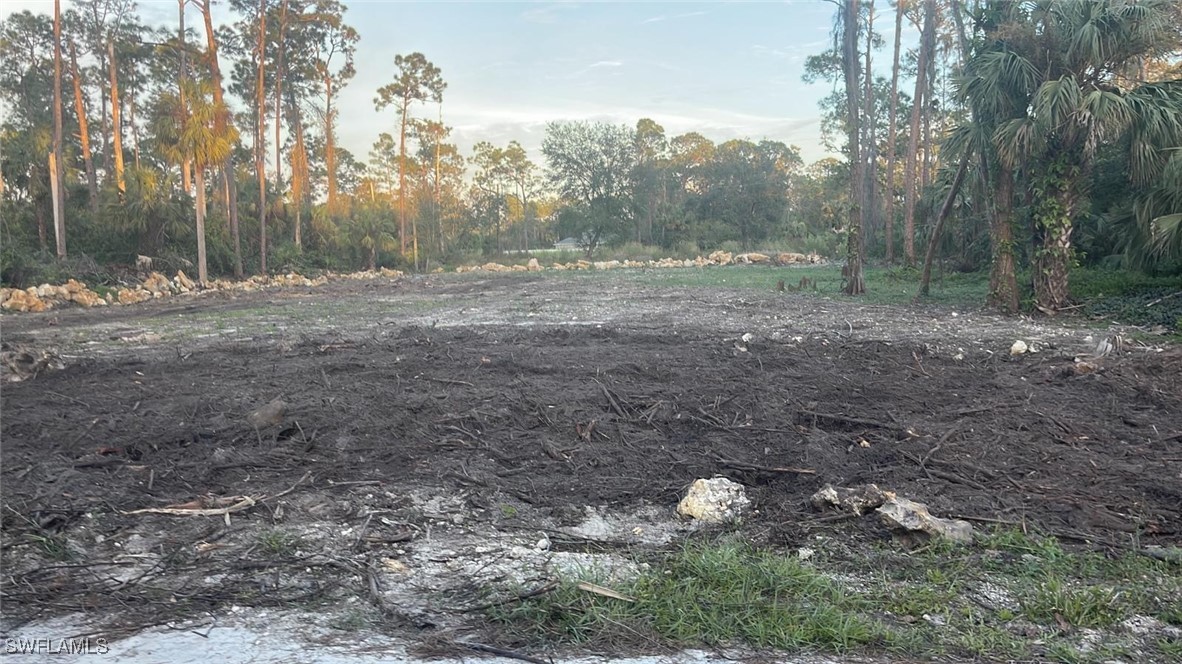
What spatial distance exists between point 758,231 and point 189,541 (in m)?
44.9

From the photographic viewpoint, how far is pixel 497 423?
234 inches

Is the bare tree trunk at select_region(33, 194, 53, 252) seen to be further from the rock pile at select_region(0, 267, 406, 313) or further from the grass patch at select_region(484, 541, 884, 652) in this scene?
the grass patch at select_region(484, 541, 884, 652)

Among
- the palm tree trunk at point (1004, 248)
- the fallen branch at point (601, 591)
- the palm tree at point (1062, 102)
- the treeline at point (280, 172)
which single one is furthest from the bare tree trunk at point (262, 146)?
the fallen branch at point (601, 591)

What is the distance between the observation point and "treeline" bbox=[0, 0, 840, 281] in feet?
76.9

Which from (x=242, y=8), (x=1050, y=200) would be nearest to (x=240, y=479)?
(x=1050, y=200)

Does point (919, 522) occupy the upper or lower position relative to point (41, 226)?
lower

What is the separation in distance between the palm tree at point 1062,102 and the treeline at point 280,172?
20.6m

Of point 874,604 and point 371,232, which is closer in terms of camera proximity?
point 874,604

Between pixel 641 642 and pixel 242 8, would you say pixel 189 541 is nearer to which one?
Result: pixel 641 642

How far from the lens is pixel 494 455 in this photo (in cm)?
530

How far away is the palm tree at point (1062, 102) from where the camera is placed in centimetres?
1112

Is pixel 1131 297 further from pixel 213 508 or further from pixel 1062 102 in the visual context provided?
pixel 213 508

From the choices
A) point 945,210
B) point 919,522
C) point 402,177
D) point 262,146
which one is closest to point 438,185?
point 402,177

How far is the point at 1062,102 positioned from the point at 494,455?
34.6 ft
